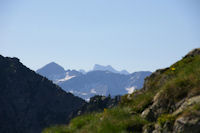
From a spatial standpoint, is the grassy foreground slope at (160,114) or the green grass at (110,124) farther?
the green grass at (110,124)

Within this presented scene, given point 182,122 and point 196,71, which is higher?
point 196,71

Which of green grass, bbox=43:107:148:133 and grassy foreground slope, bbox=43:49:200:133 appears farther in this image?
green grass, bbox=43:107:148:133

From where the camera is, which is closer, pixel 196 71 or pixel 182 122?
pixel 182 122

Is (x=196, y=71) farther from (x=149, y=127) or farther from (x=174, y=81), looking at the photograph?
(x=149, y=127)

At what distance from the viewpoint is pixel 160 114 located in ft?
38.7

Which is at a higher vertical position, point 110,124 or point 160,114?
point 160,114

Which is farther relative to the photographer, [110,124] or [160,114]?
[160,114]

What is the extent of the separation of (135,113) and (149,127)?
266 cm

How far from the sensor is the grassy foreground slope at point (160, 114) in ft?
30.3

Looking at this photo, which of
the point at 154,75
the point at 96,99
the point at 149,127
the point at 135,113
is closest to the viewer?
the point at 149,127

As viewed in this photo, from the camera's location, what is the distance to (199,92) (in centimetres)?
1086

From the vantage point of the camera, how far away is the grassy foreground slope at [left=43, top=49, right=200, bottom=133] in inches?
364

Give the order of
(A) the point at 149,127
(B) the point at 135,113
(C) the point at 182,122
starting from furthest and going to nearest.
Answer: (B) the point at 135,113 < (A) the point at 149,127 < (C) the point at 182,122

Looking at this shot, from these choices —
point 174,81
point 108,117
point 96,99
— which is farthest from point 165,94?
point 96,99
